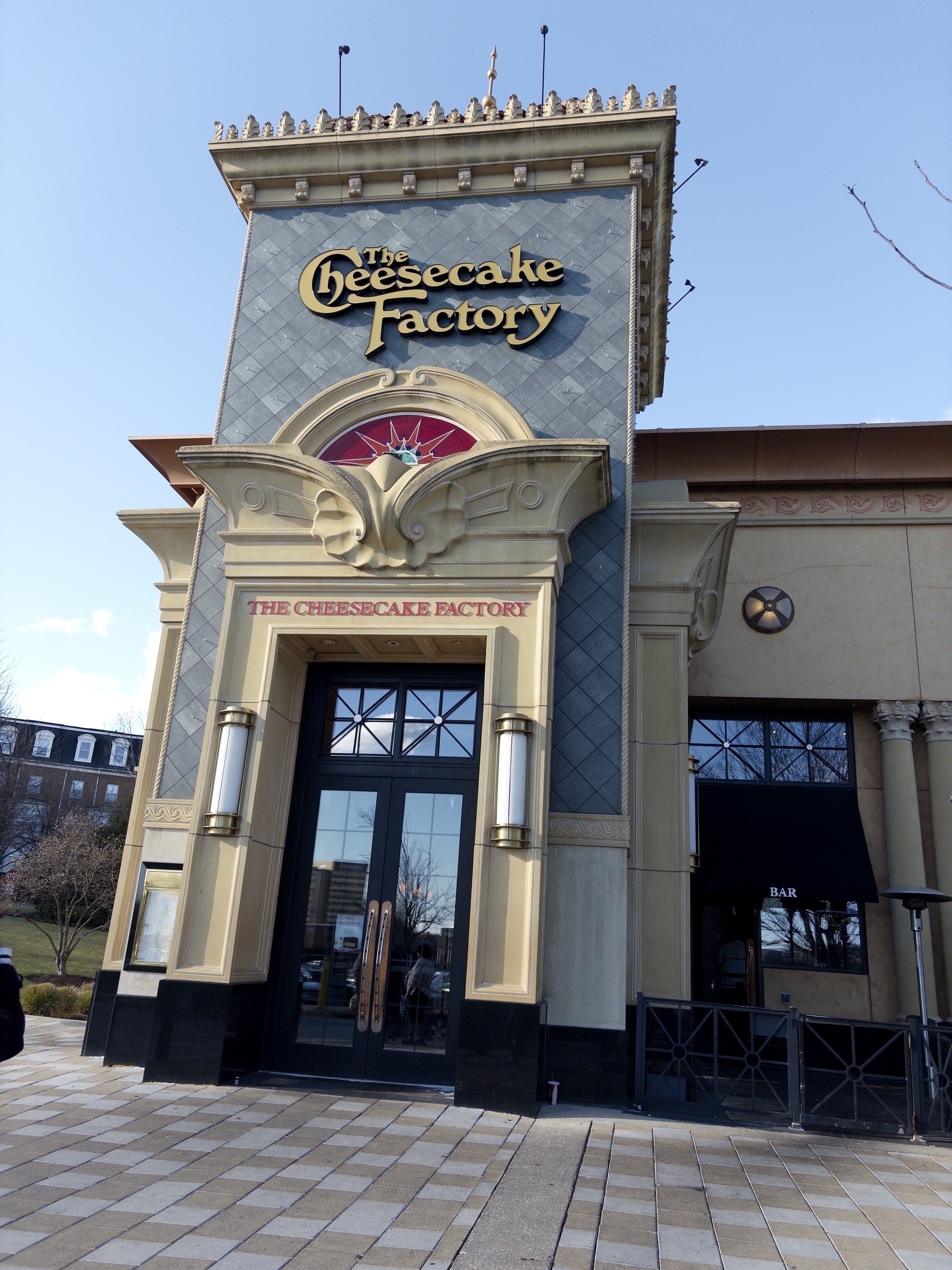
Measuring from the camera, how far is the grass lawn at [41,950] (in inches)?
956

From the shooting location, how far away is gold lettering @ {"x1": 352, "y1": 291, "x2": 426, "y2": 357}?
12.1 metres

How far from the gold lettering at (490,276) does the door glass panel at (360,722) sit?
552cm

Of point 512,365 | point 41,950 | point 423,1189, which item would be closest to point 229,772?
point 423,1189

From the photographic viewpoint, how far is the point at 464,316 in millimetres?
12094

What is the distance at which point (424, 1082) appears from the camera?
9.73 m

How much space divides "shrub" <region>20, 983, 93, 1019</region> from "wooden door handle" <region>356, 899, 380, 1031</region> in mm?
7348

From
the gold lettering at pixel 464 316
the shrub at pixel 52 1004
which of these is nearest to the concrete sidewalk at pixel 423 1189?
the shrub at pixel 52 1004

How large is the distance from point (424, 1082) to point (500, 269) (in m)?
9.96

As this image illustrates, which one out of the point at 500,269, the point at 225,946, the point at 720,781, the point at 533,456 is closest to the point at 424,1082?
the point at 225,946

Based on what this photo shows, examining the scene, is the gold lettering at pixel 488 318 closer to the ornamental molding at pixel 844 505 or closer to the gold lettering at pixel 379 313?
the gold lettering at pixel 379 313

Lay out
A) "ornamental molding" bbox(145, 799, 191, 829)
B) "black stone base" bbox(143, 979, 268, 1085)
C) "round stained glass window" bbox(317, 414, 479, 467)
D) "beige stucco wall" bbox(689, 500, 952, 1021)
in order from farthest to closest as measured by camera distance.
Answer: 1. "beige stucco wall" bbox(689, 500, 952, 1021)
2. "round stained glass window" bbox(317, 414, 479, 467)
3. "ornamental molding" bbox(145, 799, 191, 829)
4. "black stone base" bbox(143, 979, 268, 1085)

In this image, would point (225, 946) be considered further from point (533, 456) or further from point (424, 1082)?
point (533, 456)

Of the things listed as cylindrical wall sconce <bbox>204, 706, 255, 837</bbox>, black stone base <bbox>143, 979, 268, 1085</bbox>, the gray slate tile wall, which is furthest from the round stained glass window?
black stone base <bbox>143, 979, 268, 1085</bbox>

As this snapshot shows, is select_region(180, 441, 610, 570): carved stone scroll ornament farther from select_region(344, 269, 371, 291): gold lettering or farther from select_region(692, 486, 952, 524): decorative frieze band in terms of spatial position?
select_region(692, 486, 952, 524): decorative frieze band
